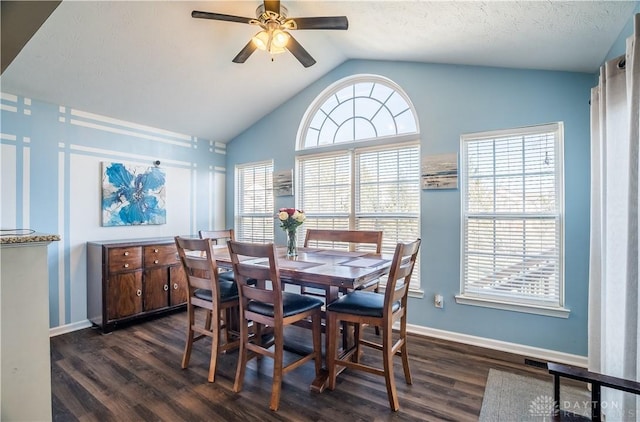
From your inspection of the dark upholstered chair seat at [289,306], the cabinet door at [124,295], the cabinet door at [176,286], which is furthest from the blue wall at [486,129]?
the cabinet door at [124,295]

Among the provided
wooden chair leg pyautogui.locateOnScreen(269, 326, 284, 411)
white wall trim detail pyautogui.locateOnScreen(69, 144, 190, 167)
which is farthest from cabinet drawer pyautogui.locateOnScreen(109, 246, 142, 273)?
wooden chair leg pyautogui.locateOnScreen(269, 326, 284, 411)

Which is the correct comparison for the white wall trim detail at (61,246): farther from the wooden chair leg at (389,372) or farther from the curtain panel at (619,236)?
the curtain panel at (619,236)

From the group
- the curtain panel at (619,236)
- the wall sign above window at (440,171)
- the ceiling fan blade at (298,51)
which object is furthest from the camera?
the wall sign above window at (440,171)

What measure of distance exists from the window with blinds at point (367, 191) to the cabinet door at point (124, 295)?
202 centimetres

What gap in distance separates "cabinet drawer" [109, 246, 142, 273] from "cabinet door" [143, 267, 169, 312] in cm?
17

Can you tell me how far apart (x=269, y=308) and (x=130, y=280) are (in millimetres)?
2179

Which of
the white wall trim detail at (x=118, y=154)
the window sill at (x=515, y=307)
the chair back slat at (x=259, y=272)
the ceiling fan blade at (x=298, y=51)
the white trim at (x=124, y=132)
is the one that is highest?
the ceiling fan blade at (x=298, y=51)

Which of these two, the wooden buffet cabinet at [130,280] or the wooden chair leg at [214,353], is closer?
the wooden chair leg at [214,353]

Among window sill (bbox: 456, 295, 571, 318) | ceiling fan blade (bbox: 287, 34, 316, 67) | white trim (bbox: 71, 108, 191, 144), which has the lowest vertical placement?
window sill (bbox: 456, 295, 571, 318)

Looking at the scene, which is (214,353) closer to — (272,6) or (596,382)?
(596,382)

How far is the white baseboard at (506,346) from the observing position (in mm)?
2611

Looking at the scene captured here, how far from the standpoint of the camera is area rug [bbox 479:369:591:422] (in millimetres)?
1967

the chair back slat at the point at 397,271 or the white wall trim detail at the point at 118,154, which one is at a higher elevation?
the white wall trim detail at the point at 118,154

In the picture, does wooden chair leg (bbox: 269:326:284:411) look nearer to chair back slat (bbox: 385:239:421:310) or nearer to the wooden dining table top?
the wooden dining table top
